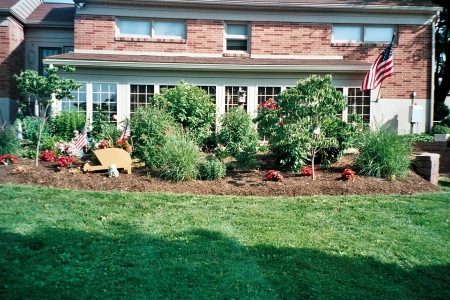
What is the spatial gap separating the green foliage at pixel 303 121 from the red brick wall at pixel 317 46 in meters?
6.22

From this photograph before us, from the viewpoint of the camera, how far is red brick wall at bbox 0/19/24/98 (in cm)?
1424

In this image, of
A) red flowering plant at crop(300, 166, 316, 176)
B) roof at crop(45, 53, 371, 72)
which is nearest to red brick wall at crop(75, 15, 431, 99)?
roof at crop(45, 53, 371, 72)

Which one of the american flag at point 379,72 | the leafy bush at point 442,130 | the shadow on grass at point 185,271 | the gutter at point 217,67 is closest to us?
the shadow on grass at point 185,271

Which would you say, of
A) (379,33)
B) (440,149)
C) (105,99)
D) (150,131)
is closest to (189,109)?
(150,131)

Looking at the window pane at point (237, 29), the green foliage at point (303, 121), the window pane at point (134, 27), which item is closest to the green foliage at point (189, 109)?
the green foliage at point (303, 121)

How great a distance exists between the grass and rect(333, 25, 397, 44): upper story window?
921 centimetres

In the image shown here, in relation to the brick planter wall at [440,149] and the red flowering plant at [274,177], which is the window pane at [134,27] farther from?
the brick planter wall at [440,149]

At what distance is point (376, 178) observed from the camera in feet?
25.5

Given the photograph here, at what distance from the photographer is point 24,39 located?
15.6 meters

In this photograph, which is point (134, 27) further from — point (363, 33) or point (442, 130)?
point (442, 130)

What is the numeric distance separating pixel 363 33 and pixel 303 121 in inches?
319

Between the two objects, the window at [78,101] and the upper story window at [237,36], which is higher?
the upper story window at [237,36]

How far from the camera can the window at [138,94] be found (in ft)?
39.9

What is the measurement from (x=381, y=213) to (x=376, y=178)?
2008 millimetres
